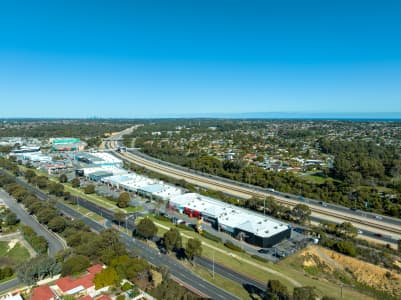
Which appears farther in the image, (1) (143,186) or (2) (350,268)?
(1) (143,186)

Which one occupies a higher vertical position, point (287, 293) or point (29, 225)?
point (287, 293)

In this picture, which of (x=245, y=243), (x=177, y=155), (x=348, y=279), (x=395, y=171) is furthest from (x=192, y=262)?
(x=177, y=155)

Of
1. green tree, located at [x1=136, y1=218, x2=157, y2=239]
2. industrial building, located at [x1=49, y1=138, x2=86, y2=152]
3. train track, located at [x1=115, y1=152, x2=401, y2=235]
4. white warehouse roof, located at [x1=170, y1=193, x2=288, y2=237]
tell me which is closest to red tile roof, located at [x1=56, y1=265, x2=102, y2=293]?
green tree, located at [x1=136, y1=218, x2=157, y2=239]

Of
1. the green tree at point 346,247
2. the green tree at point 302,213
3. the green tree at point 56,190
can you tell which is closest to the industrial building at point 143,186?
the green tree at point 56,190

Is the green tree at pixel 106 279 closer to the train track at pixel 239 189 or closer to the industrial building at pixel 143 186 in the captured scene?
the industrial building at pixel 143 186

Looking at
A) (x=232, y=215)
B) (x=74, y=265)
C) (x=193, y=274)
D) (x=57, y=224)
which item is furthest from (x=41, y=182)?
(x=193, y=274)

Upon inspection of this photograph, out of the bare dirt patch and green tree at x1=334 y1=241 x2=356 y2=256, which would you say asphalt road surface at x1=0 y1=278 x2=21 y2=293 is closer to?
the bare dirt patch

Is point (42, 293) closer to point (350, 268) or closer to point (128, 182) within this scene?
point (350, 268)
